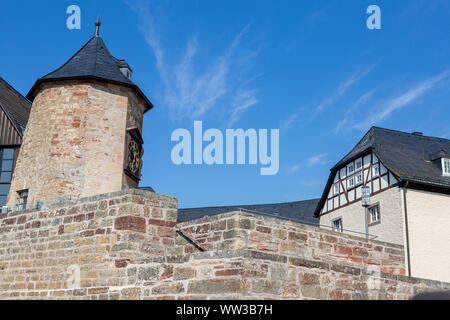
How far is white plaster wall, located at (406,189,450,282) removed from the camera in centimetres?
1942

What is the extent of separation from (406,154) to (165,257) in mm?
16494

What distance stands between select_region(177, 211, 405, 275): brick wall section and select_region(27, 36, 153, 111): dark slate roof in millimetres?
7877

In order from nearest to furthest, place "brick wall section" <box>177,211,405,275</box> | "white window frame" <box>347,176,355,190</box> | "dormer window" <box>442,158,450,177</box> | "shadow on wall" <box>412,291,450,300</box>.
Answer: "shadow on wall" <box>412,291,450,300</box> → "brick wall section" <box>177,211,405,275</box> → "dormer window" <box>442,158,450,177</box> → "white window frame" <box>347,176,355,190</box>

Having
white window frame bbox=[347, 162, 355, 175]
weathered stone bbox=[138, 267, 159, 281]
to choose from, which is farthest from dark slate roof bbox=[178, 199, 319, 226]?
weathered stone bbox=[138, 267, 159, 281]

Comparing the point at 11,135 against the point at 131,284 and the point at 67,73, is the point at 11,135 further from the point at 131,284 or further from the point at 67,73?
the point at 131,284

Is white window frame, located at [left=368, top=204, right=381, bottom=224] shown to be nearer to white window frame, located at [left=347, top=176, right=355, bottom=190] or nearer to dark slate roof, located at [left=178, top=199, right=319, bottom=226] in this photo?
white window frame, located at [left=347, top=176, right=355, bottom=190]

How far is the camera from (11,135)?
19281mm

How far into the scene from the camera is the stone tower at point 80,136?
50.5 feet

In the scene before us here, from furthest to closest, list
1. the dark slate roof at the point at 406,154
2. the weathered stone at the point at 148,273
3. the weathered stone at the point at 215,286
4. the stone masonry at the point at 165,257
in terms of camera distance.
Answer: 1. the dark slate roof at the point at 406,154
2. the weathered stone at the point at 148,273
3. the stone masonry at the point at 165,257
4. the weathered stone at the point at 215,286

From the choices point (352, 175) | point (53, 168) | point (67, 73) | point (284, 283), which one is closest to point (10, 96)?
point (67, 73)

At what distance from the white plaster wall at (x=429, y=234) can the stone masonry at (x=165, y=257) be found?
8.68m

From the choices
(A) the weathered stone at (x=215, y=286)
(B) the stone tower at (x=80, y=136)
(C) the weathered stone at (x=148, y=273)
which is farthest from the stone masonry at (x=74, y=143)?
(A) the weathered stone at (x=215, y=286)

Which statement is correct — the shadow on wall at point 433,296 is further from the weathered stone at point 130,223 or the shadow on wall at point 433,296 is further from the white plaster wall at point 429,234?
the white plaster wall at point 429,234

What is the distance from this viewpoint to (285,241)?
34.5 feet
